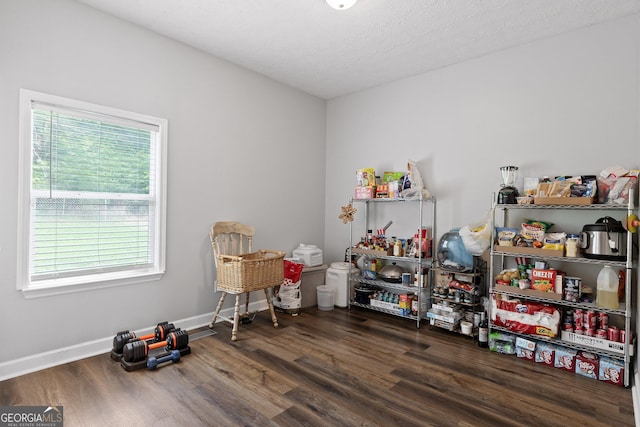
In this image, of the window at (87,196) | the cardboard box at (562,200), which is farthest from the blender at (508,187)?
the window at (87,196)

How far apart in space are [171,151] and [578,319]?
3.59 meters

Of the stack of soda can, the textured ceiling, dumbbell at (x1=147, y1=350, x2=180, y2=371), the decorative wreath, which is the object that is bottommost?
dumbbell at (x1=147, y1=350, x2=180, y2=371)

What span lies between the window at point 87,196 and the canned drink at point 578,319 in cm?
337

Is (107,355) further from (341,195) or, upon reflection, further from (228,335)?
(341,195)

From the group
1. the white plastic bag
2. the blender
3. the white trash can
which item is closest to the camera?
the blender

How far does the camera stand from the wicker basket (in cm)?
305

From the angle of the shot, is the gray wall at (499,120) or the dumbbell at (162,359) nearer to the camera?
the dumbbell at (162,359)

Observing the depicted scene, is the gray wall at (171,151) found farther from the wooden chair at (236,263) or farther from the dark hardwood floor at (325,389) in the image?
the dark hardwood floor at (325,389)

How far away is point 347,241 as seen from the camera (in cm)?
450

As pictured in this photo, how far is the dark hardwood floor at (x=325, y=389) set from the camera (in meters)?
1.95

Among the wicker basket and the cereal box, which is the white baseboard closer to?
the wicker basket

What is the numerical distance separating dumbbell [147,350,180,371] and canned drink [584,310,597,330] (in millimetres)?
3009

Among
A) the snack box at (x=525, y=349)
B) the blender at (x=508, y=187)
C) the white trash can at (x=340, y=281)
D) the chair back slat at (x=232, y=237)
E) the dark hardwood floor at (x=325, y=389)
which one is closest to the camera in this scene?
the dark hardwood floor at (x=325, y=389)

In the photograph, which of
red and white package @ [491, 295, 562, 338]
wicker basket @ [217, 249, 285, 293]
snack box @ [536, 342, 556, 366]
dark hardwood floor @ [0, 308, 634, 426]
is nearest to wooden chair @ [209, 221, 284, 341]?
wicker basket @ [217, 249, 285, 293]
